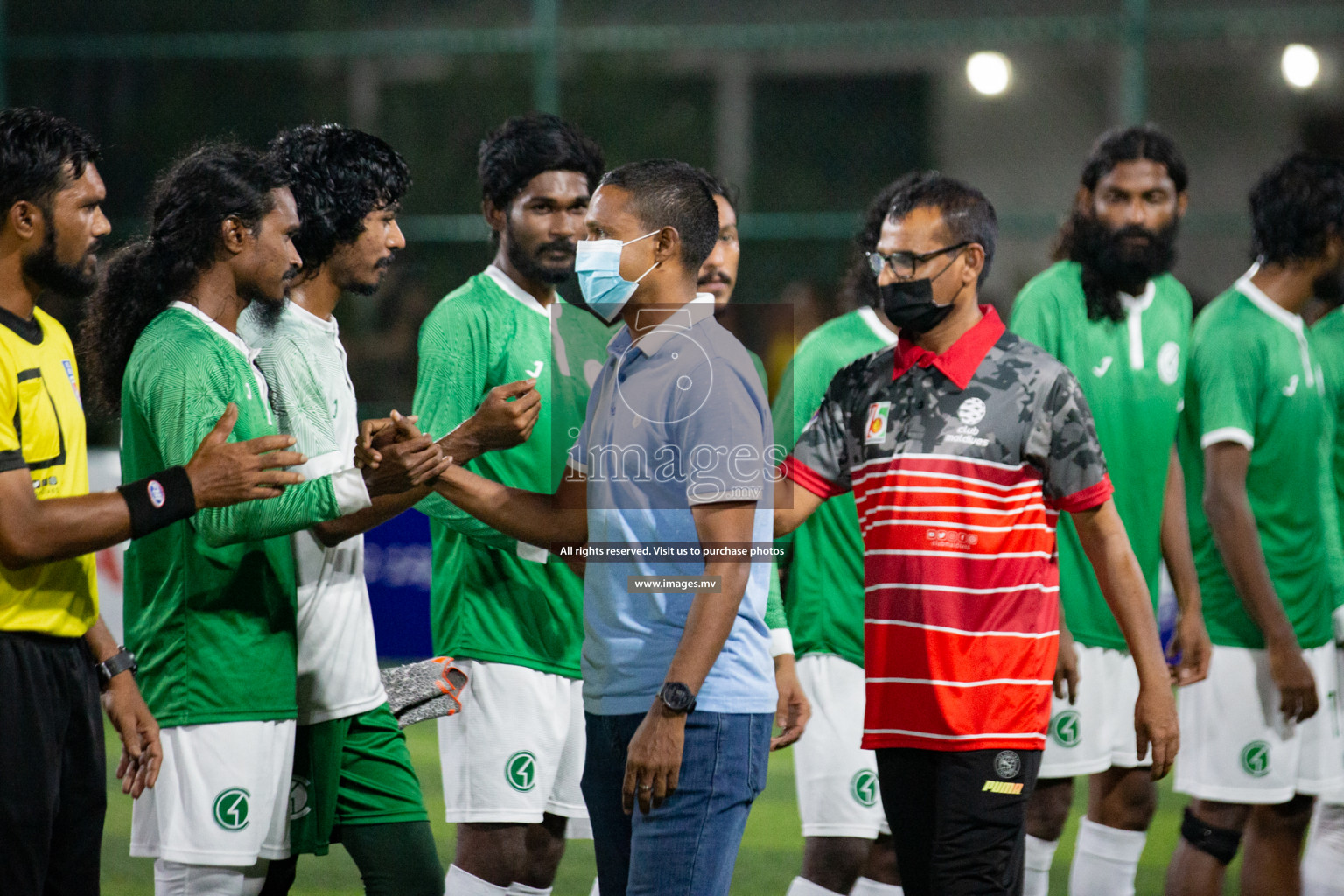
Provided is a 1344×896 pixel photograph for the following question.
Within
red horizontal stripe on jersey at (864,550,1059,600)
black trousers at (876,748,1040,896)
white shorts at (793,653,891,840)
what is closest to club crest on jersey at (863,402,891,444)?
red horizontal stripe on jersey at (864,550,1059,600)

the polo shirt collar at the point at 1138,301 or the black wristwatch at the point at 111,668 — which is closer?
the black wristwatch at the point at 111,668

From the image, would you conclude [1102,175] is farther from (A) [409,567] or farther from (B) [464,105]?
(B) [464,105]

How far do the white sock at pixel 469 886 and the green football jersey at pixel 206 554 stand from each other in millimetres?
897

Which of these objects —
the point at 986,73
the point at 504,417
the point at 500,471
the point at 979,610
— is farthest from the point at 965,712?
the point at 986,73

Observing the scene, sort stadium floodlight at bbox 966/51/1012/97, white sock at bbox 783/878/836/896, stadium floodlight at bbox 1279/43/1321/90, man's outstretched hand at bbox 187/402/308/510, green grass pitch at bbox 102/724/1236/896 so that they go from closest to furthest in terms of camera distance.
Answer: man's outstretched hand at bbox 187/402/308/510 < white sock at bbox 783/878/836/896 < green grass pitch at bbox 102/724/1236/896 < stadium floodlight at bbox 1279/43/1321/90 < stadium floodlight at bbox 966/51/1012/97

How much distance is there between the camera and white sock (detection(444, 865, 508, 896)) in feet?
14.1

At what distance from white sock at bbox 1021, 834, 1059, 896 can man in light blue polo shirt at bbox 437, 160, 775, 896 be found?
2.13 m

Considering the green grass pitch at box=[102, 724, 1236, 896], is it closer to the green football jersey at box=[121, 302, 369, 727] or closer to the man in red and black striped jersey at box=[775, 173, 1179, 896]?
the green football jersey at box=[121, 302, 369, 727]

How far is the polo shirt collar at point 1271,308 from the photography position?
4.99m

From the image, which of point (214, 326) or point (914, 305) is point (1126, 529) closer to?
point (914, 305)

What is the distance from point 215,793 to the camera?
11.8 ft

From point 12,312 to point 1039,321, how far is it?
317 centimetres

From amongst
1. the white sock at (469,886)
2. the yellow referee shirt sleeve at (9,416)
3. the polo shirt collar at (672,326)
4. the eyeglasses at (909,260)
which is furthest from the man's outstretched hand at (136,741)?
the eyeglasses at (909,260)

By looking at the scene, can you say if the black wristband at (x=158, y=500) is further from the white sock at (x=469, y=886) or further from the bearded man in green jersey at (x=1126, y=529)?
the bearded man in green jersey at (x=1126, y=529)
